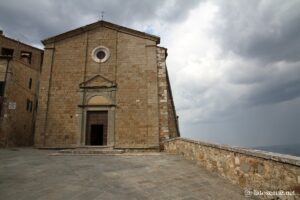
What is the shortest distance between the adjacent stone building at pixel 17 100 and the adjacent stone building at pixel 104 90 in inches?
112

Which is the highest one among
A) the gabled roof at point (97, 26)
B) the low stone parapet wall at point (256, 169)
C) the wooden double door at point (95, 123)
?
the gabled roof at point (97, 26)

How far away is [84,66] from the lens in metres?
14.8

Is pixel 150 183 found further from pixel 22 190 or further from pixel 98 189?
pixel 22 190

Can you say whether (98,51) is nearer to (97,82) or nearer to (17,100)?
(97,82)

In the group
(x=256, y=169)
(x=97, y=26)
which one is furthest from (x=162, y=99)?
(x=256, y=169)

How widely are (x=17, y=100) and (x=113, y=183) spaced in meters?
14.2

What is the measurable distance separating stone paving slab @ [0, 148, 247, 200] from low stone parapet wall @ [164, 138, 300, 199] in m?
0.26

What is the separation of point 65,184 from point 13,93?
13.3 m

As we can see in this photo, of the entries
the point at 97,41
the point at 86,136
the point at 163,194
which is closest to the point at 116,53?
the point at 97,41

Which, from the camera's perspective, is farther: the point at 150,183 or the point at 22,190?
the point at 150,183

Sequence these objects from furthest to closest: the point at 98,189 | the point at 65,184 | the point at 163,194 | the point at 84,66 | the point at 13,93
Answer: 1. the point at 13,93
2. the point at 84,66
3. the point at 65,184
4. the point at 98,189
5. the point at 163,194

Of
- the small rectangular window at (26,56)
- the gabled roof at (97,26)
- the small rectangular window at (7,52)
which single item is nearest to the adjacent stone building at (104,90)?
the gabled roof at (97,26)

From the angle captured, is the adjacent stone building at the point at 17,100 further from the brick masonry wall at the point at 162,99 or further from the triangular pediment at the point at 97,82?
the brick masonry wall at the point at 162,99

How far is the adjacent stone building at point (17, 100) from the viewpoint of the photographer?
Answer: 15062mm
